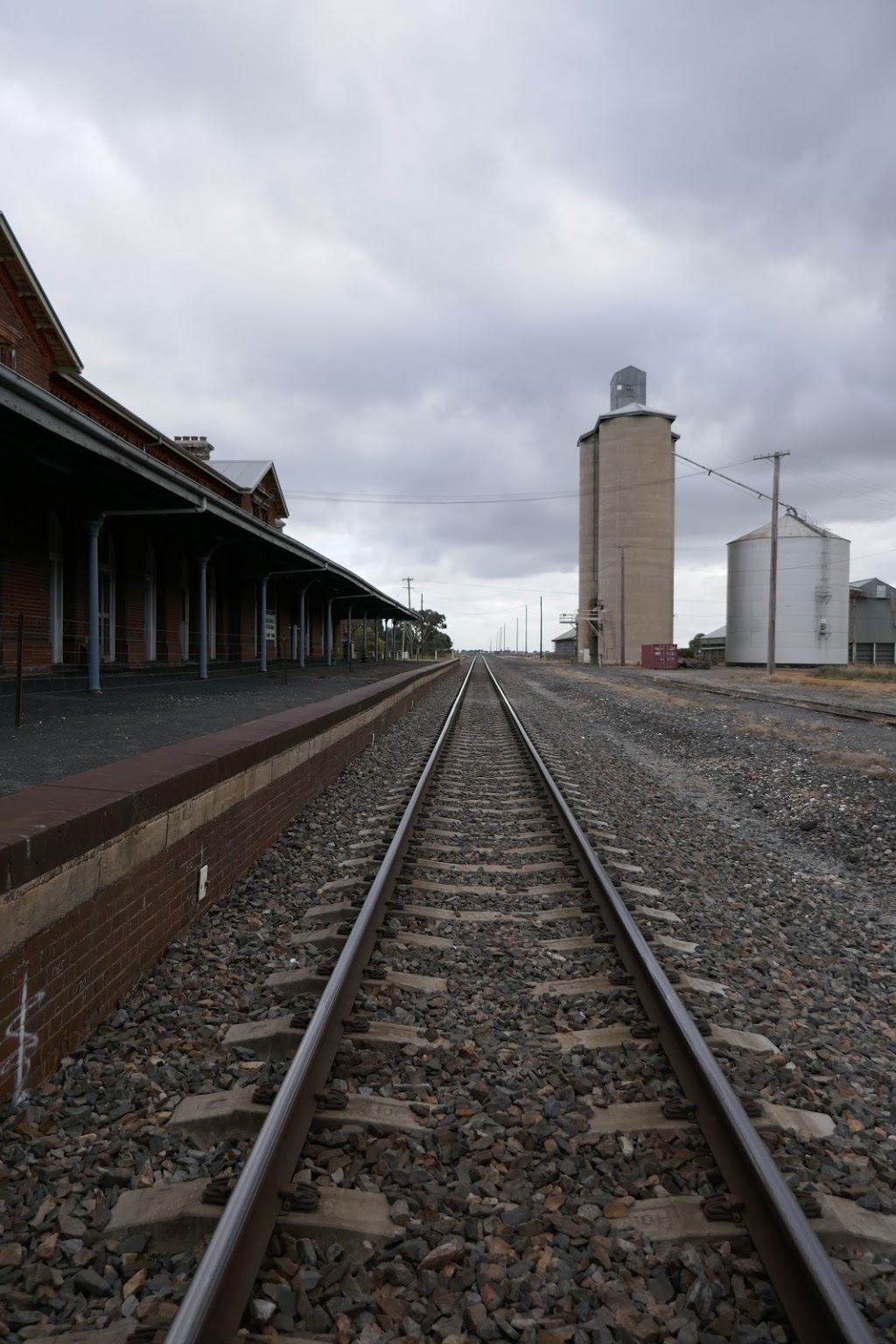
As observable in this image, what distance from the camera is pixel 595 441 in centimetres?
8356

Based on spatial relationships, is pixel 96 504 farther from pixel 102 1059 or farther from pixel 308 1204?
pixel 308 1204

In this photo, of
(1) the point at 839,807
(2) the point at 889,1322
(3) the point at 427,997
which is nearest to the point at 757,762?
(1) the point at 839,807

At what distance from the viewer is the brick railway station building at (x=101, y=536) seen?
1098cm

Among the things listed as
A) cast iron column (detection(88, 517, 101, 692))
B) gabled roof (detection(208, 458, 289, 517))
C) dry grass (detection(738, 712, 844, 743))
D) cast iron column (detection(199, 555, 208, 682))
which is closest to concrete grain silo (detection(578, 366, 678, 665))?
gabled roof (detection(208, 458, 289, 517))

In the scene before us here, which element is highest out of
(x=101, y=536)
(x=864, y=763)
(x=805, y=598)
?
(x=805, y=598)

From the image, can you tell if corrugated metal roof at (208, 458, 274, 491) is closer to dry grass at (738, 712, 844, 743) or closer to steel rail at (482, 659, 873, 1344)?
dry grass at (738, 712, 844, 743)

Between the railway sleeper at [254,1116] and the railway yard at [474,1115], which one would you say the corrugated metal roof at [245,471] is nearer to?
the railway yard at [474,1115]

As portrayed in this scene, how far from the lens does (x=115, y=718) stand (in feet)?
33.7

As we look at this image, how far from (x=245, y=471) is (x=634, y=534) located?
168ft

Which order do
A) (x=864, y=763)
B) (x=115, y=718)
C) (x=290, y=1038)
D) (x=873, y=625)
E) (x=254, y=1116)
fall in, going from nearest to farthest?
(x=254, y=1116)
(x=290, y=1038)
(x=115, y=718)
(x=864, y=763)
(x=873, y=625)

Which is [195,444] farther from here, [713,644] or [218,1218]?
[713,644]

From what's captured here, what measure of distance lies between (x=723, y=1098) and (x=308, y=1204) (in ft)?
4.66

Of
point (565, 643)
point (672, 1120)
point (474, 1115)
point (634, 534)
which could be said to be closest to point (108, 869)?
point (474, 1115)

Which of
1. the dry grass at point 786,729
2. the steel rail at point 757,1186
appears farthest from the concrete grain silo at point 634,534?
the steel rail at point 757,1186
